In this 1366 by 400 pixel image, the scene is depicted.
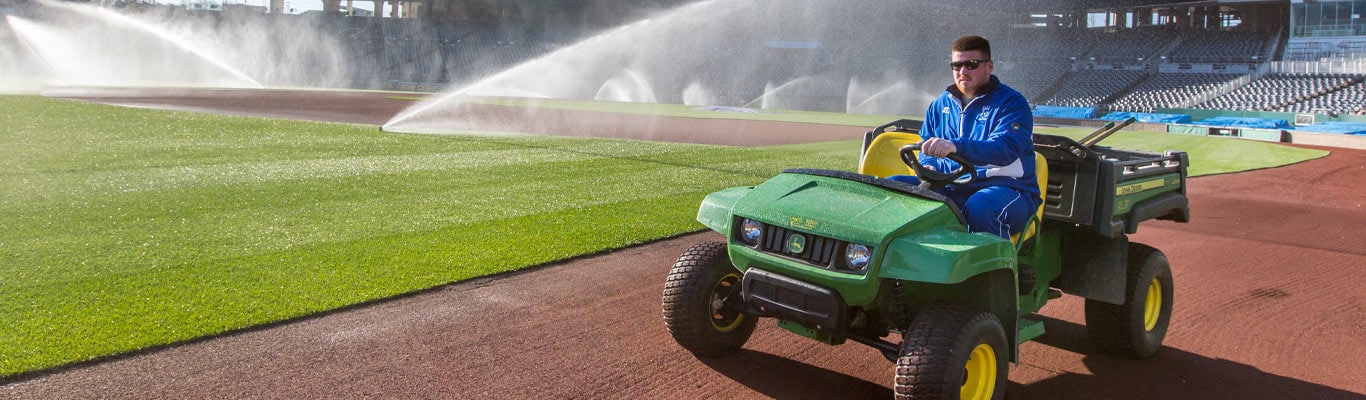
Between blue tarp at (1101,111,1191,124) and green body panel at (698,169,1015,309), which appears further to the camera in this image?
blue tarp at (1101,111,1191,124)

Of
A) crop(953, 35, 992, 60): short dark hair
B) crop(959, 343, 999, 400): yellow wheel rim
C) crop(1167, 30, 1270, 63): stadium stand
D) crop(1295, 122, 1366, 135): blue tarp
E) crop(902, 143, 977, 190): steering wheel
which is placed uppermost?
crop(1167, 30, 1270, 63): stadium stand

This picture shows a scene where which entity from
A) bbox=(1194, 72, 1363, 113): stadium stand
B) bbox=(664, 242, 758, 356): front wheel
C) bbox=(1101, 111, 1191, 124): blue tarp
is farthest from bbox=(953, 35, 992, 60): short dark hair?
bbox=(1194, 72, 1363, 113): stadium stand

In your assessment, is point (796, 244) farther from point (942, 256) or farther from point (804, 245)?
point (942, 256)

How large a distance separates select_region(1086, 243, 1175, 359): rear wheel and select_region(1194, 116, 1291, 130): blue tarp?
30.4 meters

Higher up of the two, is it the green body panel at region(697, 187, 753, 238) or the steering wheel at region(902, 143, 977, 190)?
the steering wheel at region(902, 143, 977, 190)

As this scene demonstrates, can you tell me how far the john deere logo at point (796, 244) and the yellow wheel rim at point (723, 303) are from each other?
65 cm

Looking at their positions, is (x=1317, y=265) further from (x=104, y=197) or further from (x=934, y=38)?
(x=934, y=38)

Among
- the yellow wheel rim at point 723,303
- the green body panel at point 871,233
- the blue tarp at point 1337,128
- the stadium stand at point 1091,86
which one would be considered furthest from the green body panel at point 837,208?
the stadium stand at point 1091,86

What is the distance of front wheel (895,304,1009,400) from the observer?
3.66 m

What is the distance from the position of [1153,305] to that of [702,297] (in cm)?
292

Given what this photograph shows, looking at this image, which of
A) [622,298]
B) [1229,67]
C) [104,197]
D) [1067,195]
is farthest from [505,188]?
[1229,67]

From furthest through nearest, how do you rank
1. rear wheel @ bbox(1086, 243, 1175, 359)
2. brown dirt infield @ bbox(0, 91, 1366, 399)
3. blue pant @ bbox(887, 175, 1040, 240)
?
rear wheel @ bbox(1086, 243, 1175, 359) < brown dirt infield @ bbox(0, 91, 1366, 399) < blue pant @ bbox(887, 175, 1040, 240)

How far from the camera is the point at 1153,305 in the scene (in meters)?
5.60

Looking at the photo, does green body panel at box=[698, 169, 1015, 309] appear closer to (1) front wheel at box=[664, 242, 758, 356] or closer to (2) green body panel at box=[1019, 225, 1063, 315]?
(1) front wheel at box=[664, 242, 758, 356]
